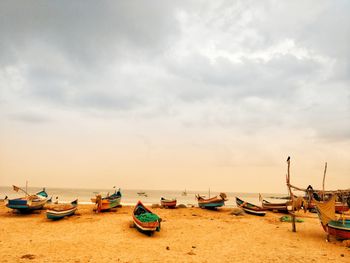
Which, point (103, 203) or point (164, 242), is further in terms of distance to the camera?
point (103, 203)

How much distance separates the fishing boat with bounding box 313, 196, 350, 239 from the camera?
16125 millimetres

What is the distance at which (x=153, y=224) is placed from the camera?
1698 centimetres

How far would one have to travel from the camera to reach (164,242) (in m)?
15.9

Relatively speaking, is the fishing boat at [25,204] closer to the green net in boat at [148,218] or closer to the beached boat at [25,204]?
the beached boat at [25,204]

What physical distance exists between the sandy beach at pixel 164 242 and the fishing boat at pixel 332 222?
1.92 ft

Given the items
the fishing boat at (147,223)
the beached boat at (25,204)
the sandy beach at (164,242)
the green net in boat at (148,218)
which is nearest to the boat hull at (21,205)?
the beached boat at (25,204)

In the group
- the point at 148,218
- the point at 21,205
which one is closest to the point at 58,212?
the point at 21,205

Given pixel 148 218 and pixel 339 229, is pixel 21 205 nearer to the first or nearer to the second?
pixel 148 218

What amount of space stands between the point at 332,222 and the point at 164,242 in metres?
10.6

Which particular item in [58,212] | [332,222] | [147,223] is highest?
[332,222]

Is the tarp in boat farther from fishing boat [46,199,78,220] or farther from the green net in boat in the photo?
fishing boat [46,199,78,220]

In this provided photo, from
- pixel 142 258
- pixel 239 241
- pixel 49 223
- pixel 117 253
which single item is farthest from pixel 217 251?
pixel 49 223

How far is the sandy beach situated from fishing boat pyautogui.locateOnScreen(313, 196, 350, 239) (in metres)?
0.59

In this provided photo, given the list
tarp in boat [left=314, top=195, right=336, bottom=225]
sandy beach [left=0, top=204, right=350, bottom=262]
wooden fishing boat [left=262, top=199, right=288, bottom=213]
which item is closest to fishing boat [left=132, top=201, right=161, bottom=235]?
sandy beach [left=0, top=204, right=350, bottom=262]
